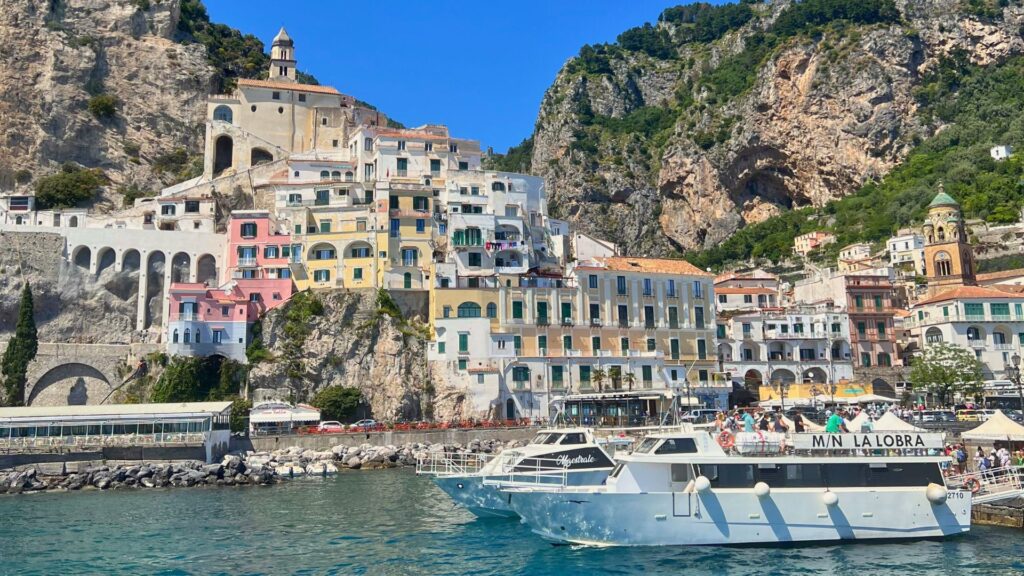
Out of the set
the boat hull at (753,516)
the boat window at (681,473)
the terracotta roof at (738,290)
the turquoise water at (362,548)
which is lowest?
the turquoise water at (362,548)

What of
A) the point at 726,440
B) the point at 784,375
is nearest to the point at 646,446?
the point at 726,440

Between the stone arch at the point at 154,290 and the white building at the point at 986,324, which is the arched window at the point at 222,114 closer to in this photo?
the stone arch at the point at 154,290

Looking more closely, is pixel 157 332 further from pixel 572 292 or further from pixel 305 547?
pixel 305 547

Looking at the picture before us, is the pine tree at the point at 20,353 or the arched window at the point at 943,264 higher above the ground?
the arched window at the point at 943,264

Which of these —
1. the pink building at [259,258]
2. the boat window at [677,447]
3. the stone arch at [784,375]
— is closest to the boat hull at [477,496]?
the boat window at [677,447]

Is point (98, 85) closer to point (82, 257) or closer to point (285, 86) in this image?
point (285, 86)

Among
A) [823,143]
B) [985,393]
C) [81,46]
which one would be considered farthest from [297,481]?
[823,143]

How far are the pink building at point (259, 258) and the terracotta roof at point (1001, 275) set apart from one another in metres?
60.1

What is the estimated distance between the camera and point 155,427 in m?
45.1

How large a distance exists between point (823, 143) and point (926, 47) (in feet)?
63.1

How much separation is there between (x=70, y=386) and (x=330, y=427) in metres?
19.9

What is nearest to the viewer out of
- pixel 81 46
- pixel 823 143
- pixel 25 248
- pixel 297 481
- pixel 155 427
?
pixel 297 481

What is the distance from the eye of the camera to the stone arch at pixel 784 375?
A: 62.1 meters

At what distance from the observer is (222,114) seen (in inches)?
3046
